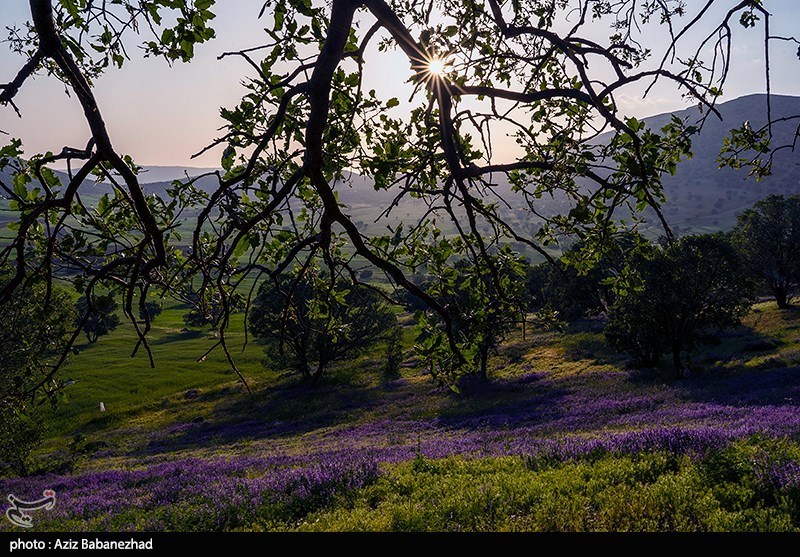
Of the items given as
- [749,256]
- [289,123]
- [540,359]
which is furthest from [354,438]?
[749,256]

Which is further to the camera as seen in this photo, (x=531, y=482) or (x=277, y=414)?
(x=277, y=414)

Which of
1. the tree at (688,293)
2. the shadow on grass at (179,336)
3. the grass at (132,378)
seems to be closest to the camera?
the tree at (688,293)

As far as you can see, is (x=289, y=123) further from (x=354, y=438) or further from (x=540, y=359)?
(x=540, y=359)

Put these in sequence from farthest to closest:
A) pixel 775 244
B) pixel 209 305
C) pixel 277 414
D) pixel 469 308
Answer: pixel 775 244, pixel 277 414, pixel 469 308, pixel 209 305

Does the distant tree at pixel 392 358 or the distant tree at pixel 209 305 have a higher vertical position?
the distant tree at pixel 209 305

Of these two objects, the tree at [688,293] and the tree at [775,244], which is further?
the tree at [775,244]

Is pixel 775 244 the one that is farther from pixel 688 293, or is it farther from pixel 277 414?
pixel 277 414

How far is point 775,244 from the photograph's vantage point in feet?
186

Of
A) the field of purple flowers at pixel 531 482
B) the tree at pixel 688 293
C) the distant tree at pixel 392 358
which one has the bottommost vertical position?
the distant tree at pixel 392 358

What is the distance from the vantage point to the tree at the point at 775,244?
54.4 metres

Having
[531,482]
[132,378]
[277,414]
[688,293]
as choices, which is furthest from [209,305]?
[132,378]

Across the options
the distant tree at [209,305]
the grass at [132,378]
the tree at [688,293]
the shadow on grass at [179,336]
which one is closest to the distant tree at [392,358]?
the grass at [132,378]

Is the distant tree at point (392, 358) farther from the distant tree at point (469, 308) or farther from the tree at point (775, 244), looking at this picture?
the distant tree at point (469, 308)

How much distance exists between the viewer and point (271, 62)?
13.4ft
